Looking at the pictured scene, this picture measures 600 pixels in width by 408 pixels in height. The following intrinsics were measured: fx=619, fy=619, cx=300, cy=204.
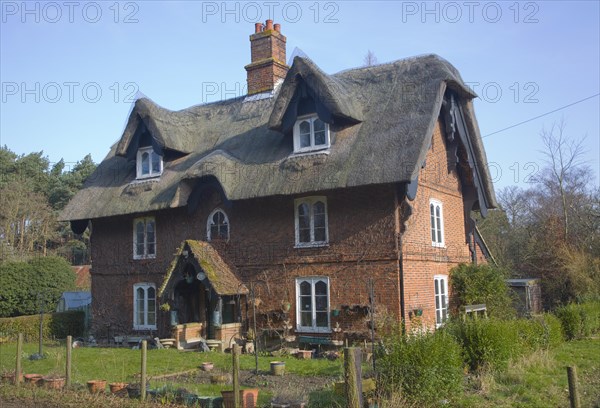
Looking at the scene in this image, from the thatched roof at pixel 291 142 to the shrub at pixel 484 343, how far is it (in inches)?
175

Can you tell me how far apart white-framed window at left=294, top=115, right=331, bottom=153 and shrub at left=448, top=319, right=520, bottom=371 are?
25.0 feet

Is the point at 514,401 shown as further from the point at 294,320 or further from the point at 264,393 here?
the point at 294,320

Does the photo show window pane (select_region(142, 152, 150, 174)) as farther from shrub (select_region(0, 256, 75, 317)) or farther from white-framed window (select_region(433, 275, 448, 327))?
white-framed window (select_region(433, 275, 448, 327))

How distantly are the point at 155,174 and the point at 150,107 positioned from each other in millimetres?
2336

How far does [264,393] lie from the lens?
36.8 ft

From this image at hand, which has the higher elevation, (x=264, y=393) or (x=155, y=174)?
(x=155, y=174)

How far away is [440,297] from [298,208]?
5229 millimetres

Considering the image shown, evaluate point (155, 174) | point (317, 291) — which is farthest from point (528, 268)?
point (155, 174)

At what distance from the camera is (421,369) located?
376 inches

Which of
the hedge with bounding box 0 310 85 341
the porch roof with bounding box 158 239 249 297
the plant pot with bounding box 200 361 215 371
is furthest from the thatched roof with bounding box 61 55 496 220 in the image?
the plant pot with bounding box 200 361 215 371

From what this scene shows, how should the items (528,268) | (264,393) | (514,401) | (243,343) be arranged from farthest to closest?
1. (528,268)
2. (243,343)
3. (264,393)
4. (514,401)

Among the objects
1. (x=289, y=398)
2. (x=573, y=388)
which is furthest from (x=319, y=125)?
(x=573, y=388)

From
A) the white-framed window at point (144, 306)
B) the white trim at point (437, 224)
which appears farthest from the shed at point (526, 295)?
the white-framed window at point (144, 306)

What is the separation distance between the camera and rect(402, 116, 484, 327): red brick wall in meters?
17.3
